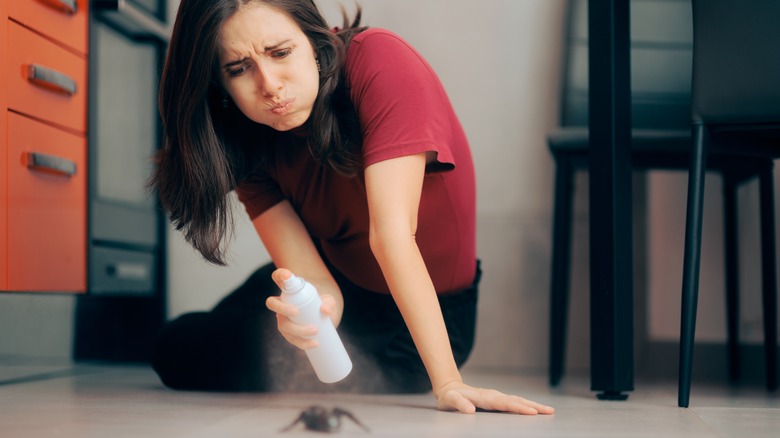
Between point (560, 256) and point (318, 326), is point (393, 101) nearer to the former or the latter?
point (318, 326)

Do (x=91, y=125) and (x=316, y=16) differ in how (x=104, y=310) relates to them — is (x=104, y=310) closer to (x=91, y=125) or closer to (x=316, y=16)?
(x=91, y=125)

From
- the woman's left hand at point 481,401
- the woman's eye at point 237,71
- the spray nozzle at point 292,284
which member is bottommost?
the woman's left hand at point 481,401

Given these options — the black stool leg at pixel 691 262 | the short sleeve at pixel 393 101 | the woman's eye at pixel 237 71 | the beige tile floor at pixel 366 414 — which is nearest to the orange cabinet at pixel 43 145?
the beige tile floor at pixel 366 414

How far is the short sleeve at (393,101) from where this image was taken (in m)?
1.13

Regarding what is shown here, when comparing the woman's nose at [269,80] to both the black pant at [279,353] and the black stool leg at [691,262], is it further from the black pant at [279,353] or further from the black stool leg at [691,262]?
the black stool leg at [691,262]

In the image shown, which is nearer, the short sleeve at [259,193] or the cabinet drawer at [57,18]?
the short sleeve at [259,193]

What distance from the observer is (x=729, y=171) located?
182 cm

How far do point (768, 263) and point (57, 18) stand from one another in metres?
1.48

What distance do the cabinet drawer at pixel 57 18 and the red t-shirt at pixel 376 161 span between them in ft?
1.82

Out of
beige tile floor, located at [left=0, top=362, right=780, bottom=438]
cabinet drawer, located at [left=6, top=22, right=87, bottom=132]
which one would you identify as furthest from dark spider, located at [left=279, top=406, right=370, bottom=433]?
cabinet drawer, located at [left=6, top=22, right=87, bottom=132]

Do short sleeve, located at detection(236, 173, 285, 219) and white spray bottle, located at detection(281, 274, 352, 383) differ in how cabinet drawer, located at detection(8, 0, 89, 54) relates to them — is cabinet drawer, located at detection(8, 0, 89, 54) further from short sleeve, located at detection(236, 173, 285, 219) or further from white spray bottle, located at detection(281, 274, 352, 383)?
white spray bottle, located at detection(281, 274, 352, 383)

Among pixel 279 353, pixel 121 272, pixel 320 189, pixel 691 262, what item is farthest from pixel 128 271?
pixel 691 262

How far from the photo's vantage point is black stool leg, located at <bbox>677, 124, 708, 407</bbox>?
123 centimetres

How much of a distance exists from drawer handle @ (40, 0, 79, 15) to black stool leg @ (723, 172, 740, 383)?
1.39m
